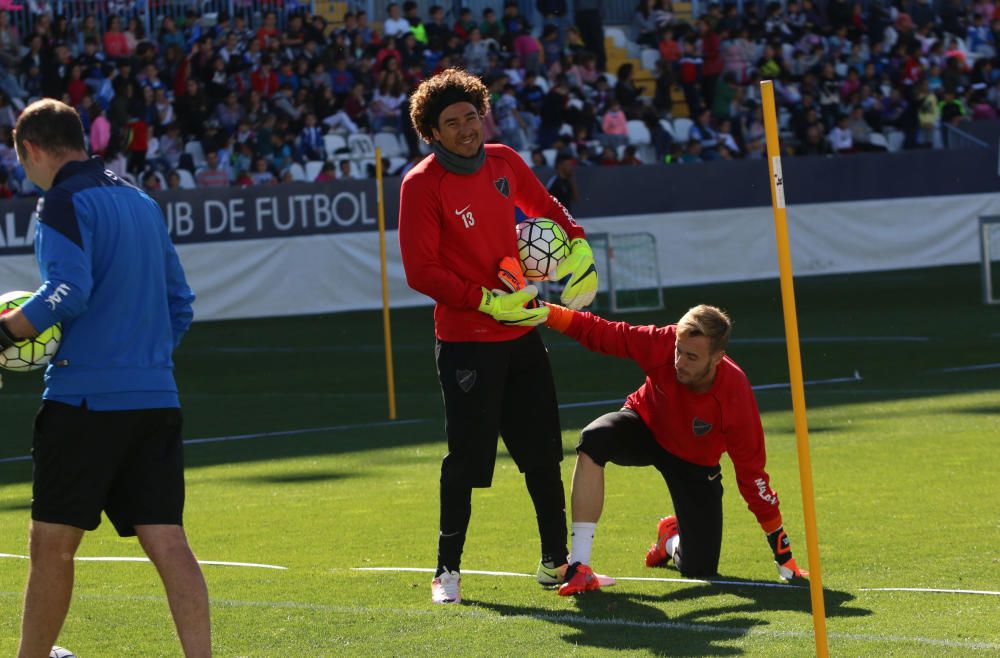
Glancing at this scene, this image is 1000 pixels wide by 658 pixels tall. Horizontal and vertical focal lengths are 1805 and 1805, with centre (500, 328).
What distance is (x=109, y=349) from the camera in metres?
5.59

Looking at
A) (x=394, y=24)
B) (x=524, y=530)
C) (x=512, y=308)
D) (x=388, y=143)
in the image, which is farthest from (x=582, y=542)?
(x=394, y=24)

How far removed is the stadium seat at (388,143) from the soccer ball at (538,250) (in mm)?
21592

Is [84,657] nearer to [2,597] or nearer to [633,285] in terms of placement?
[2,597]

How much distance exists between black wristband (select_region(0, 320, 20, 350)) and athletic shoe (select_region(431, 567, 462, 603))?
7.69 feet

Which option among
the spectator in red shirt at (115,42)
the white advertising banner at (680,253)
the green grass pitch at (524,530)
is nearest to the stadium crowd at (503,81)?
the spectator in red shirt at (115,42)

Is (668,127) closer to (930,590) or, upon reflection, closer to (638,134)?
(638,134)

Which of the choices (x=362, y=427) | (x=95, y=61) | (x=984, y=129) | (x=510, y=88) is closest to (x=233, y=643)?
(x=362, y=427)

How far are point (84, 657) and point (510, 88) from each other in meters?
25.2

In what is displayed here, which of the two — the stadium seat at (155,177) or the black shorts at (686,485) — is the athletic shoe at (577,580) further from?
the stadium seat at (155,177)

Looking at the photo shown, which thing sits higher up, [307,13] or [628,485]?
[307,13]

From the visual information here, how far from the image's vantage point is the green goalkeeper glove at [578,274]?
7574 millimetres

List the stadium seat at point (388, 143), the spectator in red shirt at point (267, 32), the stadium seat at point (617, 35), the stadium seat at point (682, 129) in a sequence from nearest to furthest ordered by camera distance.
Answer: the stadium seat at point (388, 143), the spectator in red shirt at point (267, 32), the stadium seat at point (682, 129), the stadium seat at point (617, 35)

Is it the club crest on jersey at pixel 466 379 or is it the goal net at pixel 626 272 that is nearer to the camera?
the club crest on jersey at pixel 466 379

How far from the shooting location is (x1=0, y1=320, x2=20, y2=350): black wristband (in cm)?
554
